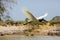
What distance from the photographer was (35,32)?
22297 mm

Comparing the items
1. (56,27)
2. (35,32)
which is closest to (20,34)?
(35,32)

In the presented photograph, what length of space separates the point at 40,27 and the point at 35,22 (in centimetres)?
52

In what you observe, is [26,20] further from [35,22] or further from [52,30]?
[52,30]

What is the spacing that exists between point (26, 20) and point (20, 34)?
5.94 feet

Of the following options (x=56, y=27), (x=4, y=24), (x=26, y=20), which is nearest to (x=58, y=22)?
→ (x=56, y=27)

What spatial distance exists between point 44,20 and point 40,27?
80cm

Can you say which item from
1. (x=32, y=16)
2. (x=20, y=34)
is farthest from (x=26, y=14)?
(x=20, y=34)

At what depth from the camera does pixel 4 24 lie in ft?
72.9

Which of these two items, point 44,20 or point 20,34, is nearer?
point 20,34

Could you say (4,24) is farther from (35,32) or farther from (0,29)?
(35,32)

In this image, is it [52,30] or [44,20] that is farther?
[44,20]

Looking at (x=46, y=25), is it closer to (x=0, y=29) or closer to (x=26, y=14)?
(x=26, y=14)

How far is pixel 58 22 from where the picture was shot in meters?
22.8

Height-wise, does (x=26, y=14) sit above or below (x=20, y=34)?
above
